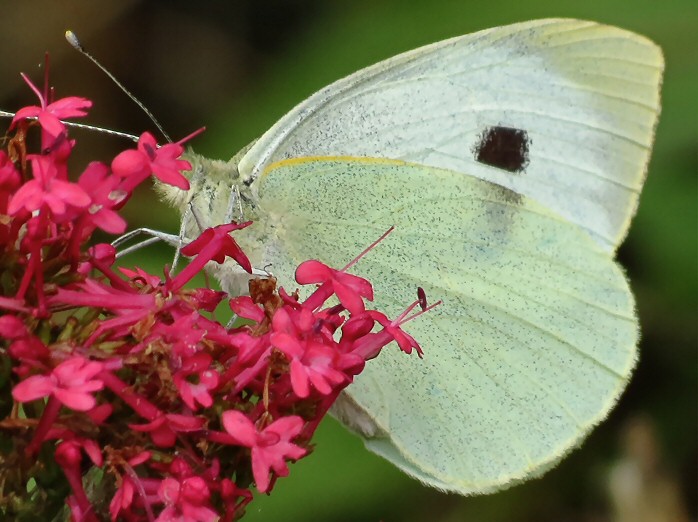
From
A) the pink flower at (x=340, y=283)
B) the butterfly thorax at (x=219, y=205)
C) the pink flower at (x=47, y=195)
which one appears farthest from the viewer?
the butterfly thorax at (x=219, y=205)

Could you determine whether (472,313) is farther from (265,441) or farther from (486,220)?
(265,441)

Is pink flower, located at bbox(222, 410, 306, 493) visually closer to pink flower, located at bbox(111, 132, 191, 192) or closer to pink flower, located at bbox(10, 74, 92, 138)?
pink flower, located at bbox(111, 132, 191, 192)

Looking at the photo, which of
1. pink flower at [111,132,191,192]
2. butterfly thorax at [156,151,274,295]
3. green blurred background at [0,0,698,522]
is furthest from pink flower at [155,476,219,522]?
green blurred background at [0,0,698,522]

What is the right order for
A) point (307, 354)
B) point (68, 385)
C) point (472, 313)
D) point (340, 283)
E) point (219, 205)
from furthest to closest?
1. point (472, 313)
2. point (219, 205)
3. point (340, 283)
4. point (307, 354)
5. point (68, 385)

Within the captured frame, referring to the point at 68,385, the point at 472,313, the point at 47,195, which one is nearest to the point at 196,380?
the point at 68,385

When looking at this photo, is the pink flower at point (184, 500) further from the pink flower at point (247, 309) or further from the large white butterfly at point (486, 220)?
the large white butterfly at point (486, 220)

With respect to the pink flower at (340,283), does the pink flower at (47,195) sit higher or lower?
higher

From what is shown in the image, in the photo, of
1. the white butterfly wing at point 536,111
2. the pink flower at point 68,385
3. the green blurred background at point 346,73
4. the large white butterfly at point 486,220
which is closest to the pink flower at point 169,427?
the pink flower at point 68,385
